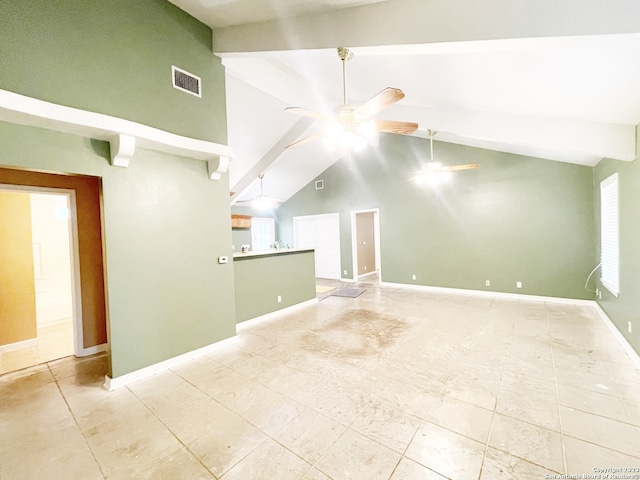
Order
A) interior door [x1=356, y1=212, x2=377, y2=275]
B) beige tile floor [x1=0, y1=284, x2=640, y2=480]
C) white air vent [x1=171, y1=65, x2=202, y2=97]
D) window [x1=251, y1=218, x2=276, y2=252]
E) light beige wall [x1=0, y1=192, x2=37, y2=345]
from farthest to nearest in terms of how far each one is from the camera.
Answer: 1. window [x1=251, y1=218, x2=276, y2=252]
2. interior door [x1=356, y1=212, x2=377, y2=275]
3. light beige wall [x1=0, y1=192, x2=37, y2=345]
4. white air vent [x1=171, y1=65, x2=202, y2=97]
5. beige tile floor [x1=0, y1=284, x2=640, y2=480]

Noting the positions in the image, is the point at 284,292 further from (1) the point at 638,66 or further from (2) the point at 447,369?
(1) the point at 638,66

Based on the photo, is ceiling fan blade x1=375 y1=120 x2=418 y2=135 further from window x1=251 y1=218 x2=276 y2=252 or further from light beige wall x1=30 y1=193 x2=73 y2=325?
window x1=251 y1=218 x2=276 y2=252

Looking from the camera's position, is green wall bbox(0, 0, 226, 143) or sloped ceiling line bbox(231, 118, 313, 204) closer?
green wall bbox(0, 0, 226, 143)

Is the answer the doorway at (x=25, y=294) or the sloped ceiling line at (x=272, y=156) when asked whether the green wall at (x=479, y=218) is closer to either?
the sloped ceiling line at (x=272, y=156)

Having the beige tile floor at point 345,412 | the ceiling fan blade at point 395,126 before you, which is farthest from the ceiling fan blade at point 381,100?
the beige tile floor at point 345,412

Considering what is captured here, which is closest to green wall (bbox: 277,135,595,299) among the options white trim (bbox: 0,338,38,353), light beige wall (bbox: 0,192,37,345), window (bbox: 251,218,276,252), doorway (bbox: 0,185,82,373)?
window (bbox: 251,218,276,252)

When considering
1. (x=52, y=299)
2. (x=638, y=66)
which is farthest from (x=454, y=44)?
(x=52, y=299)

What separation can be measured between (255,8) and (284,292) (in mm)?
4157

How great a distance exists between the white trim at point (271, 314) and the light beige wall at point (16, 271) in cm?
295

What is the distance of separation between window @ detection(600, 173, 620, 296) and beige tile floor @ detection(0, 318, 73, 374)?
24.6ft

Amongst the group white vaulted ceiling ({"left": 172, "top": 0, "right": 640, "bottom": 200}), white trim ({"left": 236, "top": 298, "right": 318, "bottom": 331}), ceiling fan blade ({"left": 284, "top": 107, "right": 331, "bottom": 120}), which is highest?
white vaulted ceiling ({"left": 172, "top": 0, "right": 640, "bottom": 200})

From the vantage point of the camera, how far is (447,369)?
2754 mm

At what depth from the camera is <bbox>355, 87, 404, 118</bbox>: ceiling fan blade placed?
2106 millimetres

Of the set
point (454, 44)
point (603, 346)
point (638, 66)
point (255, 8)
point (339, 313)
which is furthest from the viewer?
point (339, 313)
